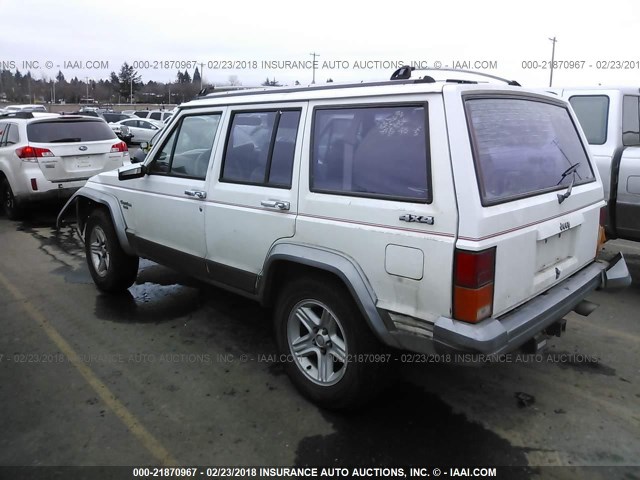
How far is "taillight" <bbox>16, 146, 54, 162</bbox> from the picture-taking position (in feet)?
27.1

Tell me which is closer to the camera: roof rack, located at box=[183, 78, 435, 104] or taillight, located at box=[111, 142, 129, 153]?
roof rack, located at box=[183, 78, 435, 104]

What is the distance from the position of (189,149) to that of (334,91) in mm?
1582

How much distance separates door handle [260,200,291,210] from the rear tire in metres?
7.22

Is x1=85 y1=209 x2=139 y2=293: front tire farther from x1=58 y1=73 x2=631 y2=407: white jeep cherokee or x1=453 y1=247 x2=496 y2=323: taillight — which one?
x1=453 y1=247 x2=496 y2=323: taillight

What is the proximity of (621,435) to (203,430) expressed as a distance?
2.46 m

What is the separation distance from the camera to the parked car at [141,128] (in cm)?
2411

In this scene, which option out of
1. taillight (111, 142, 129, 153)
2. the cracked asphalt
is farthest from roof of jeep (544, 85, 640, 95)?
taillight (111, 142, 129, 153)

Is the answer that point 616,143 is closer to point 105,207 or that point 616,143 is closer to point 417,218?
point 417,218

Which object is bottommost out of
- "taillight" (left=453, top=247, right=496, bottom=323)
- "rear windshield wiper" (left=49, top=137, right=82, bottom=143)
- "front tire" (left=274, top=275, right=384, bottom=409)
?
"front tire" (left=274, top=275, right=384, bottom=409)

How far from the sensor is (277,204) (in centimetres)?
321

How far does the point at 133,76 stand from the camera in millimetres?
84688

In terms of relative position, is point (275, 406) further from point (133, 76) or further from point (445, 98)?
point (133, 76)

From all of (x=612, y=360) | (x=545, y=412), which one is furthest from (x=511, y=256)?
(x=612, y=360)

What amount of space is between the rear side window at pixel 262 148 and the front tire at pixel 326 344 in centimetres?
72
